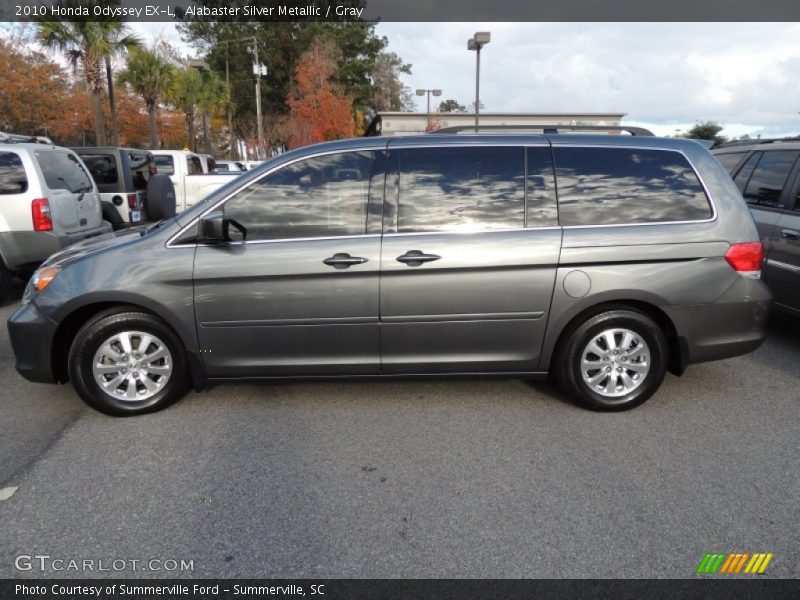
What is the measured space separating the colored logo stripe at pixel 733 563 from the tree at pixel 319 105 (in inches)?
1198

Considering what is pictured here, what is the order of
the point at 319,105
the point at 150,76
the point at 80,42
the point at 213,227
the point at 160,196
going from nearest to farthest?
the point at 213,227 → the point at 160,196 → the point at 80,42 → the point at 150,76 → the point at 319,105

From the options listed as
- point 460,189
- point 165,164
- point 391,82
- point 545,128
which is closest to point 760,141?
point 545,128

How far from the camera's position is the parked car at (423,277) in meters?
3.61

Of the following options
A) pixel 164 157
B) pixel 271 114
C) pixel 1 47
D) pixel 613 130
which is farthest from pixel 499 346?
pixel 271 114

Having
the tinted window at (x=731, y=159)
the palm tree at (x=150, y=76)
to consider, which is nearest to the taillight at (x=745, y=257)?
the tinted window at (x=731, y=159)

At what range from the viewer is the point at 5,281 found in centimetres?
657

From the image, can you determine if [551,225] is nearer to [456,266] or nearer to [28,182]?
[456,266]

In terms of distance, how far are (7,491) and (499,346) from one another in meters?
2.96

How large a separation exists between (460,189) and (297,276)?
1220mm

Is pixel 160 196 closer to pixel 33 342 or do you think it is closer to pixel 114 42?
pixel 33 342

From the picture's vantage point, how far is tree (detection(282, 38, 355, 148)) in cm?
3159

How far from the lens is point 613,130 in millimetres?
4301

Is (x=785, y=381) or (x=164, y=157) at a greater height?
(x=164, y=157)
